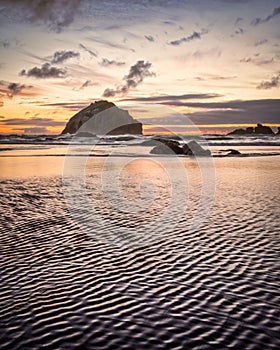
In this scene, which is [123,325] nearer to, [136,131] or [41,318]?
[41,318]

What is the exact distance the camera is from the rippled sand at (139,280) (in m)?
5.93

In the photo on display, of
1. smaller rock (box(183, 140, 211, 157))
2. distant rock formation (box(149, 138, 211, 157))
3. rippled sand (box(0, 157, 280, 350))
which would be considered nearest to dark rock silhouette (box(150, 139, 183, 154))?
distant rock formation (box(149, 138, 211, 157))

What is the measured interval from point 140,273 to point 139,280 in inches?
15.7

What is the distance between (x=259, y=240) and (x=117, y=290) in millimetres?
5204

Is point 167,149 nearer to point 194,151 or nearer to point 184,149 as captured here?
point 184,149

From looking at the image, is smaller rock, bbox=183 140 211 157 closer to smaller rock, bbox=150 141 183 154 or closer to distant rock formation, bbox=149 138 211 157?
distant rock formation, bbox=149 138 211 157

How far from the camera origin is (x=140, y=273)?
330 inches

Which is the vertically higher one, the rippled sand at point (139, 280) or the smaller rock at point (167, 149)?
the smaller rock at point (167, 149)

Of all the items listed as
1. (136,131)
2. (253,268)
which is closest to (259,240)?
(253,268)

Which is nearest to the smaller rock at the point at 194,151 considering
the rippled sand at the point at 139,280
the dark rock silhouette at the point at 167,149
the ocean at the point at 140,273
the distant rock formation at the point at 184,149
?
the distant rock formation at the point at 184,149

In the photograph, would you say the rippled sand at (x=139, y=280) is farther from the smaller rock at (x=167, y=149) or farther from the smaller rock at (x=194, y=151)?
the smaller rock at (x=167, y=149)

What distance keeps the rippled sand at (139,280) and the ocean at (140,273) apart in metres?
0.02

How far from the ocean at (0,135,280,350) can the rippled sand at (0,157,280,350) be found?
0.02 meters

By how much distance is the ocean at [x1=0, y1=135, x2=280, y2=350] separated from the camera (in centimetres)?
596
